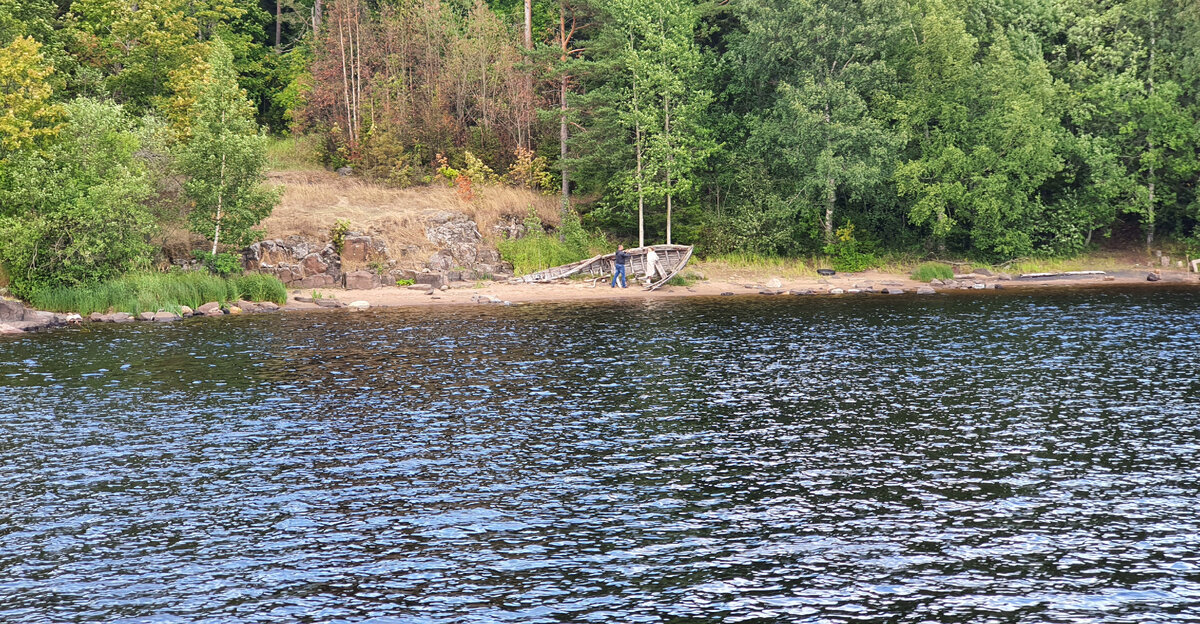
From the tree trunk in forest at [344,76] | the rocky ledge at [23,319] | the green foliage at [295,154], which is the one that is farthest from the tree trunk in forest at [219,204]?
the tree trunk in forest at [344,76]

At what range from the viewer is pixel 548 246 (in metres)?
63.5

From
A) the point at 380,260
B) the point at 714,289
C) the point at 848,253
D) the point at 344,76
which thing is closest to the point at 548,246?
the point at 380,260

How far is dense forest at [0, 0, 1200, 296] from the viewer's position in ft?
201

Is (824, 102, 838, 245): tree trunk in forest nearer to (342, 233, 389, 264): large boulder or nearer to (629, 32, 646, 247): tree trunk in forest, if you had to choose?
(629, 32, 646, 247): tree trunk in forest

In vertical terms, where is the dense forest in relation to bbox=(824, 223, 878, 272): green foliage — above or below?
above

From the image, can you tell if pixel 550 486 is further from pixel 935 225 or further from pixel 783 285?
pixel 935 225

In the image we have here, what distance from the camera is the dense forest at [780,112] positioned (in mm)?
61312

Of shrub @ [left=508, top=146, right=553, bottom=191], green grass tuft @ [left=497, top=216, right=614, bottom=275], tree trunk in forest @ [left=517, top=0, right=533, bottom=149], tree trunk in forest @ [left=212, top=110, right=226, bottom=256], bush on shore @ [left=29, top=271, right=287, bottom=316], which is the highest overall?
tree trunk in forest @ [left=517, top=0, right=533, bottom=149]

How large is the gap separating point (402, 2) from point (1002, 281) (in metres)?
46.4

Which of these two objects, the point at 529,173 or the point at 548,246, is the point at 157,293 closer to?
the point at 548,246

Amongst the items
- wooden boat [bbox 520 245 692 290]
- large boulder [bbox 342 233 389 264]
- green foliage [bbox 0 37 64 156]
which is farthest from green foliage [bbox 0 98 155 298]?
wooden boat [bbox 520 245 692 290]

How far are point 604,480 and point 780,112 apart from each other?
150 feet

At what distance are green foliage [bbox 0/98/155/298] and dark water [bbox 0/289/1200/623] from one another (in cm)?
1066

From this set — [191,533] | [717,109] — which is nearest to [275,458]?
[191,533]
